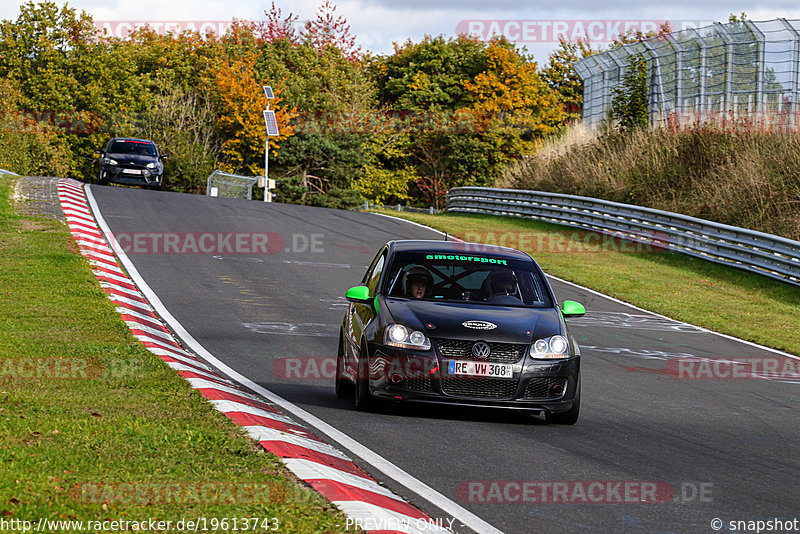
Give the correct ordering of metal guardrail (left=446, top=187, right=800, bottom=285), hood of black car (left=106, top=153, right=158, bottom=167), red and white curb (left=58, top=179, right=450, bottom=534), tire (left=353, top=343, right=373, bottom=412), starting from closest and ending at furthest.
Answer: red and white curb (left=58, top=179, right=450, bottom=534)
tire (left=353, top=343, right=373, bottom=412)
metal guardrail (left=446, top=187, right=800, bottom=285)
hood of black car (left=106, top=153, right=158, bottom=167)

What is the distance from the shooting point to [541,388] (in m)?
8.86

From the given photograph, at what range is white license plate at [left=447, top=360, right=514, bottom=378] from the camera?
342 inches

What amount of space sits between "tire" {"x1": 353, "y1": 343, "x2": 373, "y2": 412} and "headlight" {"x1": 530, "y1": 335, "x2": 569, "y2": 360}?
4.72 ft

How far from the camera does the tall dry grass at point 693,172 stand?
26875 millimetres

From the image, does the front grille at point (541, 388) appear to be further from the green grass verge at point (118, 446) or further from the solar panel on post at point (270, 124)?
the solar panel on post at point (270, 124)

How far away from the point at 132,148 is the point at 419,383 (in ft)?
99.8

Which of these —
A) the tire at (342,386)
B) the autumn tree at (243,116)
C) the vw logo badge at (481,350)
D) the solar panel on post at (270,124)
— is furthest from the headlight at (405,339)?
the autumn tree at (243,116)

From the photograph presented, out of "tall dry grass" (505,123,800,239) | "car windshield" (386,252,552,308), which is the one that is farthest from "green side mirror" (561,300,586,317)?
"tall dry grass" (505,123,800,239)

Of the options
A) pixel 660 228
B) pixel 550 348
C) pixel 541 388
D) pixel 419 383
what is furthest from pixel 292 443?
pixel 660 228

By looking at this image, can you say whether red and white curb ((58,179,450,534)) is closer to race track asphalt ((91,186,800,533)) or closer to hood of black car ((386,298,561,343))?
race track asphalt ((91,186,800,533))

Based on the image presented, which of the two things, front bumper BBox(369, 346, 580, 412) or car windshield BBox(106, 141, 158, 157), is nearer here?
front bumper BBox(369, 346, 580, 412)

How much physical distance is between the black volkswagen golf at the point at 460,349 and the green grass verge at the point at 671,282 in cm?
846

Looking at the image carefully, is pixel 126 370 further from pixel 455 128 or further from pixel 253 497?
pixel 455 128

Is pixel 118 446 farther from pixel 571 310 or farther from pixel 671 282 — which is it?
pixel 671 282
